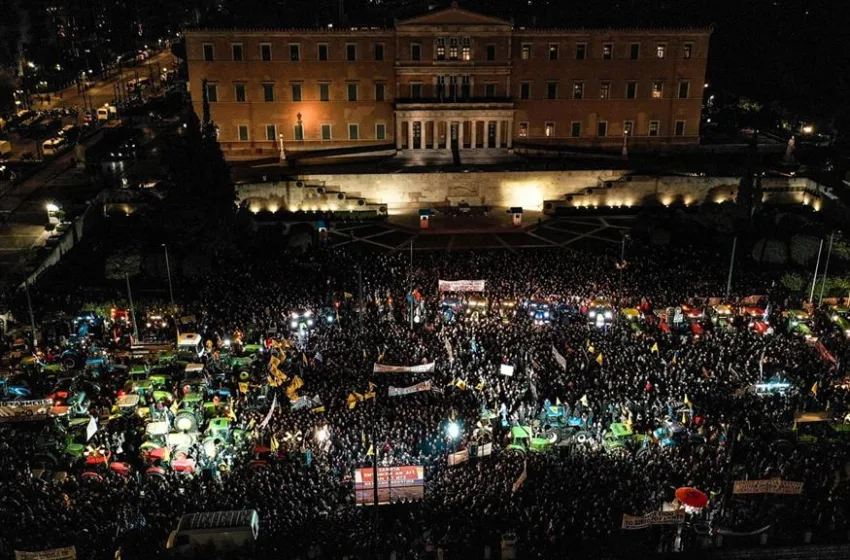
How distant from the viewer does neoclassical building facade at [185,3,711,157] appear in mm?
57688

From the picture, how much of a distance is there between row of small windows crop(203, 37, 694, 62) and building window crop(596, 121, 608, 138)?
4980mm

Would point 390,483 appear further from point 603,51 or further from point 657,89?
point 657,89

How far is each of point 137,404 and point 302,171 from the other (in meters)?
30.5

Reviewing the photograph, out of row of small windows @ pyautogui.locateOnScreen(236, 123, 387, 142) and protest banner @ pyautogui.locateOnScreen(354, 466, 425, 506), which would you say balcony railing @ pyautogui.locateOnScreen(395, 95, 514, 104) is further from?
protest banner @ pyautogui.locateOnScreen(354, 466, 425, 506)

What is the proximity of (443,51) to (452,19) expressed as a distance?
240 cm

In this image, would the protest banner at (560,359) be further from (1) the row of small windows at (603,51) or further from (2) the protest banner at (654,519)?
(1) the row of small windows at (603,51)

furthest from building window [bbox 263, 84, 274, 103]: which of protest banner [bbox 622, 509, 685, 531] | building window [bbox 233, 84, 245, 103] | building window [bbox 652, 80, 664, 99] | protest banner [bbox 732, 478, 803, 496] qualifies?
protest banner [bbox 732, 478, 803, 496]

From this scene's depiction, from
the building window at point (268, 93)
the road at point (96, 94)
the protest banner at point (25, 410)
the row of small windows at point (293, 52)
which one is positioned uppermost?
the row of small windows at point (293, 52)

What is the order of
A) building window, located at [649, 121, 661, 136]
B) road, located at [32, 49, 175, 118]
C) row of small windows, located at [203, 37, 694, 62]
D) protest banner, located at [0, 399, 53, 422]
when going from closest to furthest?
protest banner, located at [0, 399, 53, 422] → row of small windows, located at [203, 37, 694, 62] → building window, located at [649, 121, 661, 136] → road, located at [32, 49, 175, 118]

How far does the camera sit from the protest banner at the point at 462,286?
3659 cm

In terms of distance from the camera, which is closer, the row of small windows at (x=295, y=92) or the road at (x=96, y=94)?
the row of small windows at (x=295, y=92)

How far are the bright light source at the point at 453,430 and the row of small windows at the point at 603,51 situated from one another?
40.6 m

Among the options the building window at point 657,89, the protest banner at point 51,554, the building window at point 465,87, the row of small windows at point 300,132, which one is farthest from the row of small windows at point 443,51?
the protest banner at point 51,554

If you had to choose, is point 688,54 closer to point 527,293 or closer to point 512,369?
point 527,293
